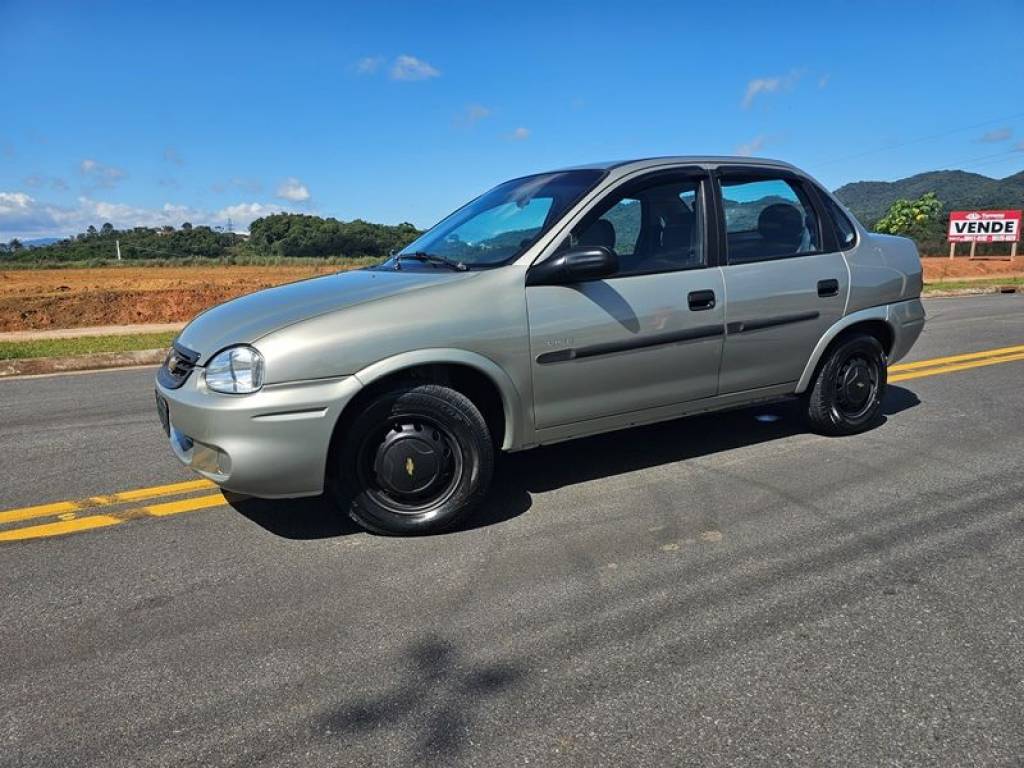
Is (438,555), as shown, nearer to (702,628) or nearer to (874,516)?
(702,628)

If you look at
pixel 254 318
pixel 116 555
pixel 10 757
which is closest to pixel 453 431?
pixel 254 318

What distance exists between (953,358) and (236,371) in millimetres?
7810

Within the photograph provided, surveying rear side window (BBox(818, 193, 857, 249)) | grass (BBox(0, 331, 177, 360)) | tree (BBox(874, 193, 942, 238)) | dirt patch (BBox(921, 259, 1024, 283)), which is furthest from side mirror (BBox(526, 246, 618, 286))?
tree (BBox(874, 193, 942, 238))

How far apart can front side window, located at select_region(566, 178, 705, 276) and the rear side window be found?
3.72 ft

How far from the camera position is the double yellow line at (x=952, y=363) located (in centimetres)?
739

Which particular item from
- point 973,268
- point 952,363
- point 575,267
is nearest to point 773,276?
point 575,267

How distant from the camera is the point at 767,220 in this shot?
466 centimetres

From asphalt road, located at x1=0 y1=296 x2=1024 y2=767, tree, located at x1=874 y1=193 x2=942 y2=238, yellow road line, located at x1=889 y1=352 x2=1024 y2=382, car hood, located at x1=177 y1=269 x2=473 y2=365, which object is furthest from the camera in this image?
tree, located at x1=874 y1=193 x2=942 y2=238

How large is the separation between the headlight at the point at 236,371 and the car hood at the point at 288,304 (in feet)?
0.18

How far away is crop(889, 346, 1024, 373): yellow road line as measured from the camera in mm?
A: 7734

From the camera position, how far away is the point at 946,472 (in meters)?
4.46

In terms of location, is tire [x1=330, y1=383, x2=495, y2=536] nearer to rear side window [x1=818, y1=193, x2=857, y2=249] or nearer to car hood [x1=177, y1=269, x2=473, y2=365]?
car hood [x1=177, y1=269, x2=473, y2=365]

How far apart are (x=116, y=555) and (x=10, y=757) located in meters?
1.41

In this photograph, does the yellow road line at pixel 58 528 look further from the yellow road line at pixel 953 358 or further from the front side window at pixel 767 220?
the yellow road line at pixel 953 358
